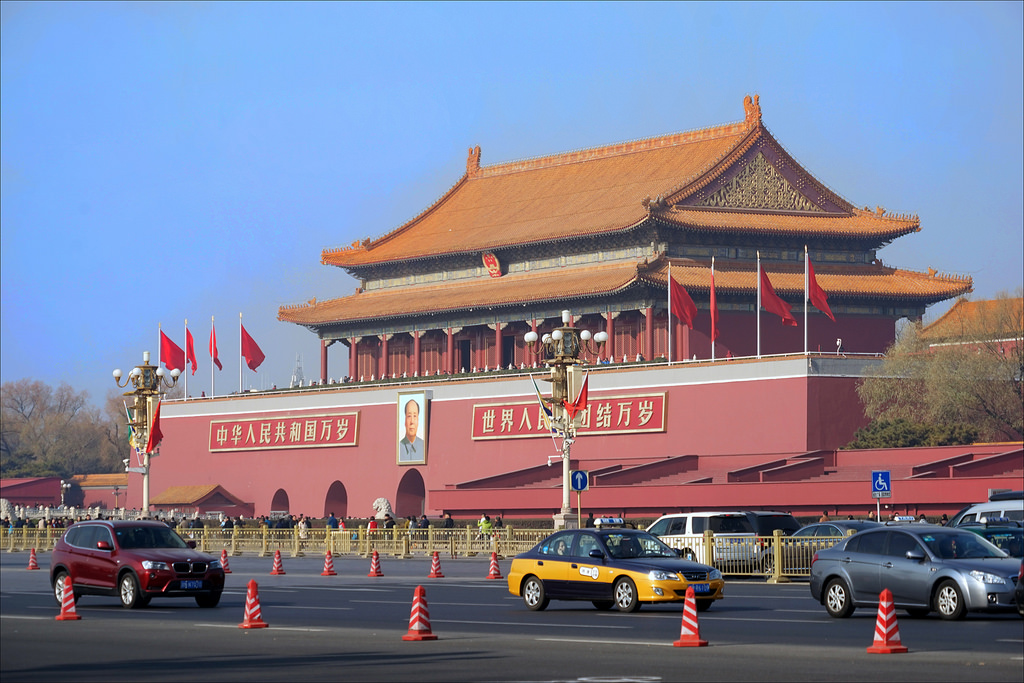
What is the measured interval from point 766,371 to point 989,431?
23.7 ft

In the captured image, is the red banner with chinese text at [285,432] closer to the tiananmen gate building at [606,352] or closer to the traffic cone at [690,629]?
the tiananmen gate building at [606,352]

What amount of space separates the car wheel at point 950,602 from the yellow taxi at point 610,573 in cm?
300

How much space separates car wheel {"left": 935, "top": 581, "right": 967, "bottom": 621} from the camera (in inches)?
782

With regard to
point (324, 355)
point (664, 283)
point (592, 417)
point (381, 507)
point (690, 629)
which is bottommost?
point (690, 629)

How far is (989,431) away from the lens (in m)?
51.3

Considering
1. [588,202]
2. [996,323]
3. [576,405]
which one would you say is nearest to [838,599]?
[576,405]

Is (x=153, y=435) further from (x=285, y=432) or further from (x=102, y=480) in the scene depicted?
(x=102, y=480)

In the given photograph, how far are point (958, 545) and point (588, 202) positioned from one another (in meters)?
46.0

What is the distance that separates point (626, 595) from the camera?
22.1 metres

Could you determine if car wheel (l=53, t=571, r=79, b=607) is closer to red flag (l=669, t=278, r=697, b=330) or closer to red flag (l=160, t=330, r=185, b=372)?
red flag (l=669, t=278, r=697, b=330)

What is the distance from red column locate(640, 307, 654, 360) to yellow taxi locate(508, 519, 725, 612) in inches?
1410

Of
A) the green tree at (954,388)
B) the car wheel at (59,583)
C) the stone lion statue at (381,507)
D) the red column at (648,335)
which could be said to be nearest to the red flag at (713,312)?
the red column at (648,335)

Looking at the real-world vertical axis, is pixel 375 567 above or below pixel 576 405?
below

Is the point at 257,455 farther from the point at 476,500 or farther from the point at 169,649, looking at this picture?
the point at 169,649
